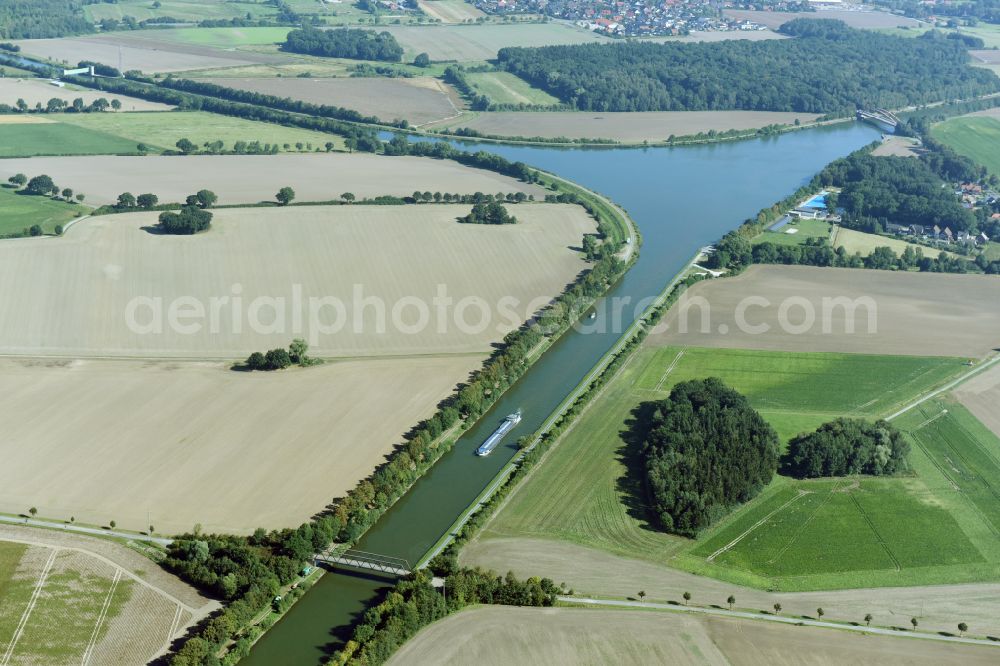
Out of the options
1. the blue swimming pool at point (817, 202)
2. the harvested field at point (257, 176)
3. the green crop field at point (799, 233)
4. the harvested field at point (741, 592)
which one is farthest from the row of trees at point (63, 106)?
the harvested field at point (741, 592)

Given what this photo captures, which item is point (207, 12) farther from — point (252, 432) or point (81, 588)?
point (81, 588)

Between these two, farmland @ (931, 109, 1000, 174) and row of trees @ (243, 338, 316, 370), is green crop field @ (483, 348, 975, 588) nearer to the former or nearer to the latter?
row of trees @ (243, 338, 316, 370)

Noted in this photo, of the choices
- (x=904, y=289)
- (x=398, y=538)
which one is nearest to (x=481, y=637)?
(x=398, y=538)

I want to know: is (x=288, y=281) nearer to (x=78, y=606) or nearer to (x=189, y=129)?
(x=78, y=606)

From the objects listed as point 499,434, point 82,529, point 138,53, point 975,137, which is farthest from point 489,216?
point 138,53

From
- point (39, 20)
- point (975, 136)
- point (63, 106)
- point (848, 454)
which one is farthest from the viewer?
point (39, 20)

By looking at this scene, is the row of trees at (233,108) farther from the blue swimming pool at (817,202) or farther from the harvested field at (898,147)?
the harvested field at (898,147)
